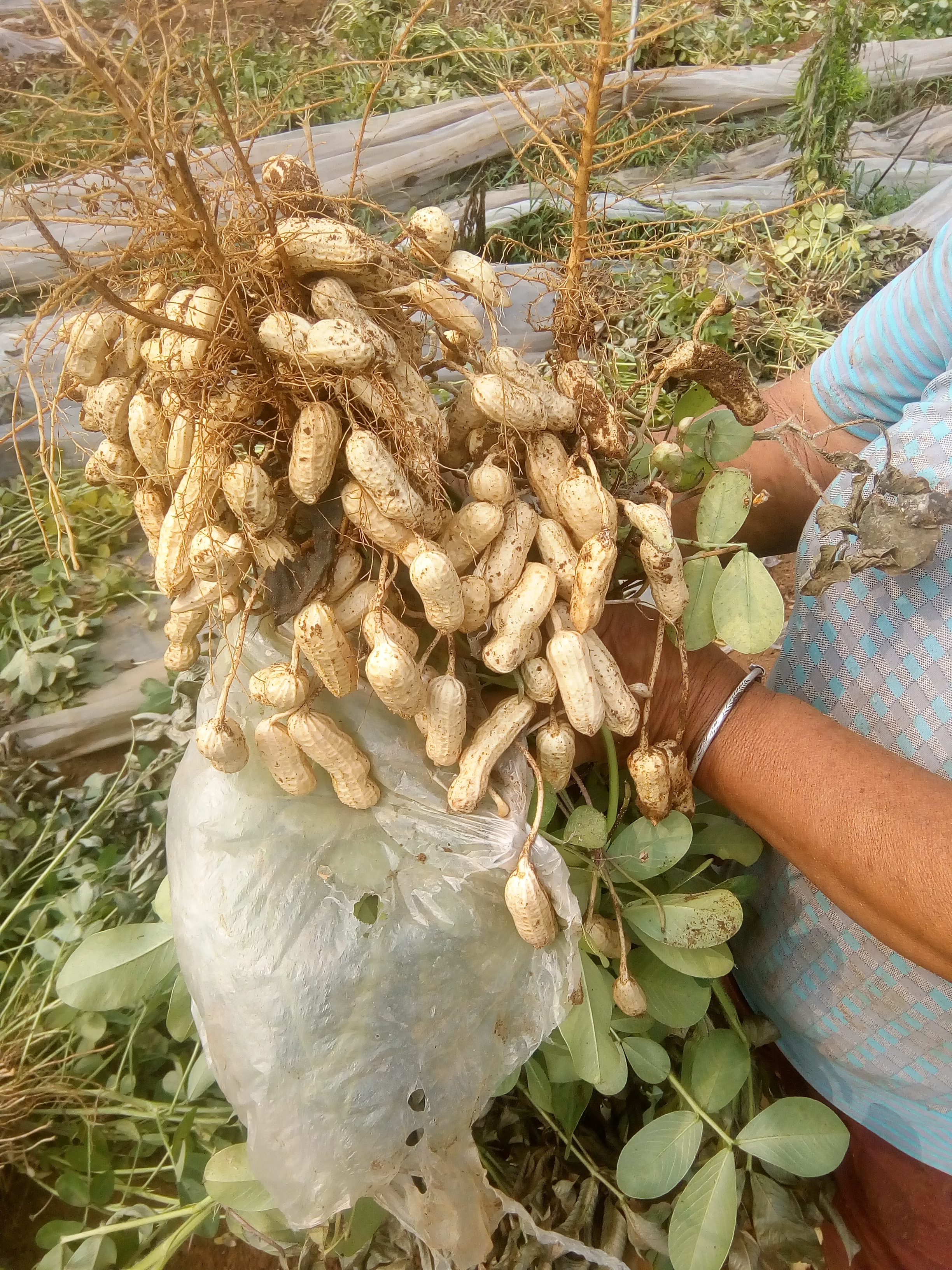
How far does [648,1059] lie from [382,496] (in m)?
0.96

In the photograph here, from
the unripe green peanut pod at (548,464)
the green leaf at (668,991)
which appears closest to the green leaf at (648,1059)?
the green leaf at (668,991)

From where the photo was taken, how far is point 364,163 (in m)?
3.42

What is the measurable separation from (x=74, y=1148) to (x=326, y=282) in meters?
1.69

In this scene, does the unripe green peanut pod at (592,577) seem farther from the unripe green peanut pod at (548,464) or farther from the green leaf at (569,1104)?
the green leaf at (569,1104)

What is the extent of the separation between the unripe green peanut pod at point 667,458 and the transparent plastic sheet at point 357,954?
39 cm

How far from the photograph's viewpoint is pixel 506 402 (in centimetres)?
77

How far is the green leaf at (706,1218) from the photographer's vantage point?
3.63 feet

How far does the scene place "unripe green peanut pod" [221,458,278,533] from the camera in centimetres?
70

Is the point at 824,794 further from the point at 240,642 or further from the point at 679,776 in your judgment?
the point at 240,642

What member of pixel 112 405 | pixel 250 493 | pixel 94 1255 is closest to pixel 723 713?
pixel 250 493

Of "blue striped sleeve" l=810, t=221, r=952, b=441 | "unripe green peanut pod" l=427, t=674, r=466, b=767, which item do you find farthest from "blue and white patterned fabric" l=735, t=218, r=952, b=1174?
"unripe green peanut pod" l=427, t=674, r=466, b=767

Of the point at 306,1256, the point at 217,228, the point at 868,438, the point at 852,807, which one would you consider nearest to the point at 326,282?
the point at 217,228

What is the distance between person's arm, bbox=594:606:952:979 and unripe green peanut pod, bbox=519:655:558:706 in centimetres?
19

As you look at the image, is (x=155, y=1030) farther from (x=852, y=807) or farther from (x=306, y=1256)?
(x=852, y=807)
